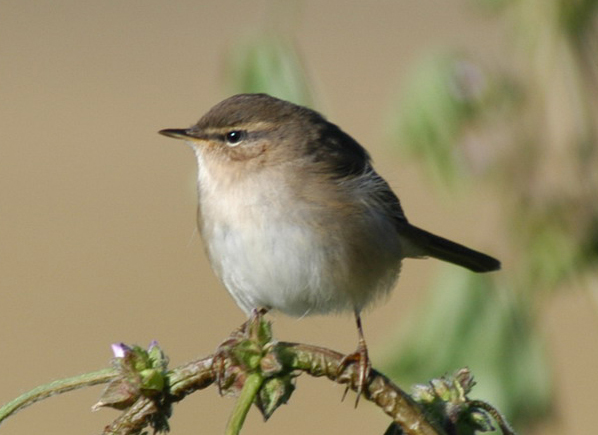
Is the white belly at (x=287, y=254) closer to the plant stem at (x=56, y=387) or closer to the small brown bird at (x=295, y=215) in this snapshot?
the small brown bird at (x=295, y=215)

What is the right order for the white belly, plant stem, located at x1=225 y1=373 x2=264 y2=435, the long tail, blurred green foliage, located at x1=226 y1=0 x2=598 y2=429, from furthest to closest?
1. the long tail
2. the white belly
3. blurred green foliage, located at x1=226 y1=0 x2=598 y2=429
4. plant stem, located at x1=225 y1=373 x2=264 y2=435

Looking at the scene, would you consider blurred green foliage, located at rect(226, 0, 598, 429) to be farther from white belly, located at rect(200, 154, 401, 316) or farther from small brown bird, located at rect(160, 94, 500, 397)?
white belly, located at rect(200, 154, 401, 316)

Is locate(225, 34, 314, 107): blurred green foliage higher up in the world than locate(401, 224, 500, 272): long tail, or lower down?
higher up

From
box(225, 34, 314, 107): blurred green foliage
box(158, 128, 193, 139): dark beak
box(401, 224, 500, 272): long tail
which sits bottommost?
box(401, 224, 500, 272): long tail

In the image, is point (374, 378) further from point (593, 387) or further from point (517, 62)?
point (593, 387)

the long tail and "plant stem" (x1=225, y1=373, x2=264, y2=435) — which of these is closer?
"plant stem" (x1=225, y1=373, x2=264, y2=435)

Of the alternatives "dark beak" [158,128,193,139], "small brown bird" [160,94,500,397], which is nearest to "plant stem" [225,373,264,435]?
"small brown bird" [160,94,500,397]

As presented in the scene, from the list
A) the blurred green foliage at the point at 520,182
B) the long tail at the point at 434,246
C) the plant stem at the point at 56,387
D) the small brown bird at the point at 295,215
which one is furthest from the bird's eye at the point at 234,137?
the plant stem at the point at 56,387
